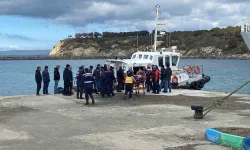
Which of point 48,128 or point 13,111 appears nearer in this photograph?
point 48,128

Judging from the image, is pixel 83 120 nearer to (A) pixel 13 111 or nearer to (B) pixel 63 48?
(A) pixel 13 111

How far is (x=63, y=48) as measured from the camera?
7721 inches

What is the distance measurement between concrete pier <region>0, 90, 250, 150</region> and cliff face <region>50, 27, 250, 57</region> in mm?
111905

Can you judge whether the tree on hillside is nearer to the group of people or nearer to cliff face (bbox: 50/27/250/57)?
cliff face (bbox: 50/27/250/57)

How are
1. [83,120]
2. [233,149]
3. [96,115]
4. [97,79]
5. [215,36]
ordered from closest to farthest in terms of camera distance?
[233,149]
[83,120]
[96,115]
[97,79]
[215,36]

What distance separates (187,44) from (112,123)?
14643cm

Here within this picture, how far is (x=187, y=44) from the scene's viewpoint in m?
155

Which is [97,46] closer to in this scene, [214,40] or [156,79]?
[214,40]

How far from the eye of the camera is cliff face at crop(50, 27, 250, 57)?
469 feet

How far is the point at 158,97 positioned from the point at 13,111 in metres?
6.95

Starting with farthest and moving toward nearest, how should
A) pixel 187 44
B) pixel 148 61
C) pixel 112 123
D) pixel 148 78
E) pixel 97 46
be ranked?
pixel 97 46, pixel 187 44, pixel 148 61, pixel 148 78, pixel 112 123

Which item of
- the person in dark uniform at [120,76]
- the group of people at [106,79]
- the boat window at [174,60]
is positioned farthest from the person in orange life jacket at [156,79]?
the boat window at [174,60]

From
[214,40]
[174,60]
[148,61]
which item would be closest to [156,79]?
[148,61]

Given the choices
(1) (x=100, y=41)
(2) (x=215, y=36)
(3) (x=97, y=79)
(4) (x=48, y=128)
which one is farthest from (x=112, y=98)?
(1) (x=100, y=41)
